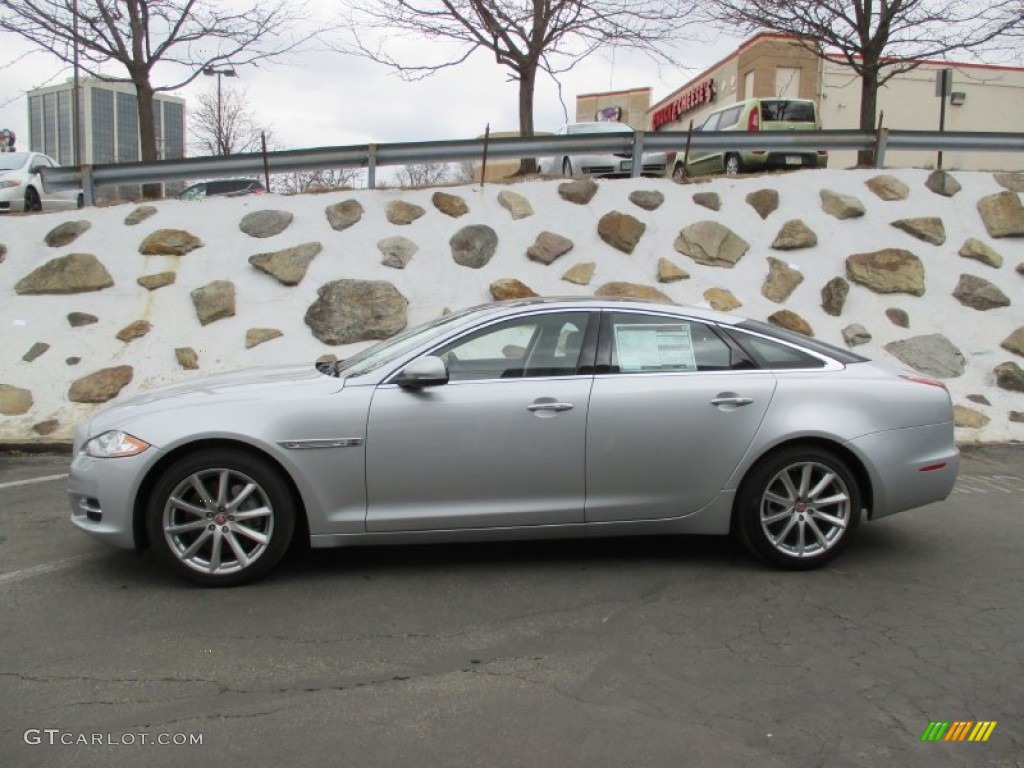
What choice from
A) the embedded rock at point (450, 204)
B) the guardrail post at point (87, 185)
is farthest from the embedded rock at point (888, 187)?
the guardrail post at point (87, 185)

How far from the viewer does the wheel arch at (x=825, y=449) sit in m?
4.65

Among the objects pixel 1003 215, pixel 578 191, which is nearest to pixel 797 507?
pixel 578 191

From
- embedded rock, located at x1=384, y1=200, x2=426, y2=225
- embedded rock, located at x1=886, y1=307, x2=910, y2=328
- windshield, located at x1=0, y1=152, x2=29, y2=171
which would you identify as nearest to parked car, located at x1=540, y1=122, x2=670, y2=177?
embedded rock, located at x1=384, y1=200, x2=426, y2=225

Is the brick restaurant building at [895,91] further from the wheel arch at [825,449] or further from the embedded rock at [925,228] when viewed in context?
the wheel arch at [825,449]

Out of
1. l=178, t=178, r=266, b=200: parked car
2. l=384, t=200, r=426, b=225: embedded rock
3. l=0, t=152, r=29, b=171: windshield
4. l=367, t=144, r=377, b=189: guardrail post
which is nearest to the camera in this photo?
l=384, t=200, r=426, b=225: embedded rock

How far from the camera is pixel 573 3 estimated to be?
48.6 ft

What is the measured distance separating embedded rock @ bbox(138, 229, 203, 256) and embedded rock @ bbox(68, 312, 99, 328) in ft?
4.03

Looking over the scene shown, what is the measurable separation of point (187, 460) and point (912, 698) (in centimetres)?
335

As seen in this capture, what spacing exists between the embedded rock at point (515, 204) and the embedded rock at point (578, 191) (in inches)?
21.1

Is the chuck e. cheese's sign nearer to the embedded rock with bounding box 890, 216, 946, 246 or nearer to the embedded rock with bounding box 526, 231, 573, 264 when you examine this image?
the embedded rock with bounding box 890, 216, 946, 246

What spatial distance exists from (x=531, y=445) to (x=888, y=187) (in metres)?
9.50

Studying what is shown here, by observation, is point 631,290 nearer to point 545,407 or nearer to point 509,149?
point 509,149

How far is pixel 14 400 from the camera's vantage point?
8.89 metres

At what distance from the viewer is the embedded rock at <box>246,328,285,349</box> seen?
965 centimetres
